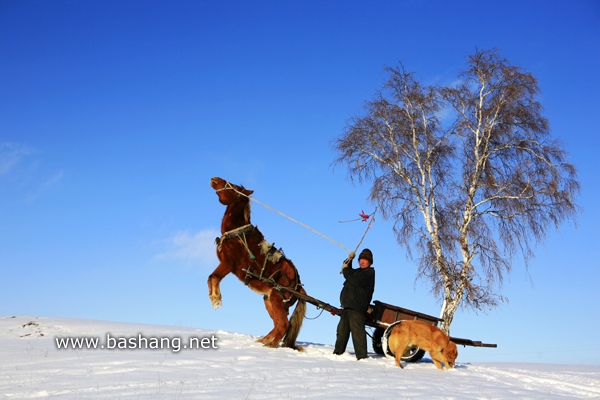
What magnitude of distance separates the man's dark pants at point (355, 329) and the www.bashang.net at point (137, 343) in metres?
1.97

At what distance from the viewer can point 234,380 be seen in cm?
673

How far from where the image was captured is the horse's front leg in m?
9.41

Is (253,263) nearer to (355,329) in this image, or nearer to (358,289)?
(358,289)

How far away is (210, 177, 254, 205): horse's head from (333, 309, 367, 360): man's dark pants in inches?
100

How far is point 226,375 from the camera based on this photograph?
699 centimetres

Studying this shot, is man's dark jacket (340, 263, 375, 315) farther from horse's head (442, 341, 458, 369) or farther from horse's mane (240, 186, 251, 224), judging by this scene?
horse's mane (240, 186, 251, 224)

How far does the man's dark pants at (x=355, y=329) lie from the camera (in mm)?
9281

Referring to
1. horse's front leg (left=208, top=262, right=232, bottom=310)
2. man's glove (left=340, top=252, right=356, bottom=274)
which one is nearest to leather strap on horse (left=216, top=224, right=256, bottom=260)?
horse's front leg (left=208, top=262, right=232, bottom=310)

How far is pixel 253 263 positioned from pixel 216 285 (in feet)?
2.31

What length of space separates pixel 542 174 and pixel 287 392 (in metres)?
12.0

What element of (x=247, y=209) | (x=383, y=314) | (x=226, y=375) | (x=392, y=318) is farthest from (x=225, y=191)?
(x=226, y=375)

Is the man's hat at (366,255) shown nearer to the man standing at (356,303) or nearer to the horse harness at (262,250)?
the man standing at (356,303)

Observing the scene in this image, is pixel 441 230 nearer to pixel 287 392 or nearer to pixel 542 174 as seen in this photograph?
pixel 542 174

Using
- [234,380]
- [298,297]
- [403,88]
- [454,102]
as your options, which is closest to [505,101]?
[454,102]
